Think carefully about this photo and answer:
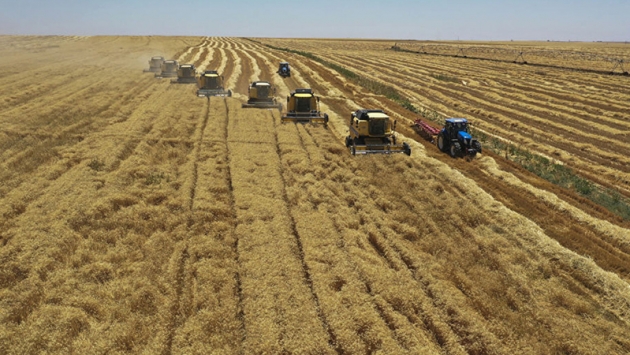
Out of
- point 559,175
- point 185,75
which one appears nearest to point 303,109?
point 559,175

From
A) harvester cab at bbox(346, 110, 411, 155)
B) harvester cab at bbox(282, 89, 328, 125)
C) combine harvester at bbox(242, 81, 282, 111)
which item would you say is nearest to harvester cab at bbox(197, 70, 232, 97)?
combine harvester at bbox(242, 81, 282, 111)

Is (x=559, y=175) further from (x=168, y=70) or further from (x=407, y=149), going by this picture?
(x=168, y=70)

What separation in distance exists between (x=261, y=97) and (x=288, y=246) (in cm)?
1794

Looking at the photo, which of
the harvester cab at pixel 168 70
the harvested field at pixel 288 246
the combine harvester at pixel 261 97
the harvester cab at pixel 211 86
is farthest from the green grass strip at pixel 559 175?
the harvester cab at pixel 168 70

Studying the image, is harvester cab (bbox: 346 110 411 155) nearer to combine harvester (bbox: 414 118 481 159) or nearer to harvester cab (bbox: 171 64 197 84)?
combine harvester (bbox: 414 118 481 159)

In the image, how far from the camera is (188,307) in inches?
303

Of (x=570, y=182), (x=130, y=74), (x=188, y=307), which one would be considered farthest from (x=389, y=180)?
(x=130, y=74)

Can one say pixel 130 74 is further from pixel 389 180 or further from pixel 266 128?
pixel 389 180

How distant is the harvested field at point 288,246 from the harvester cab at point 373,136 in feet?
1.85

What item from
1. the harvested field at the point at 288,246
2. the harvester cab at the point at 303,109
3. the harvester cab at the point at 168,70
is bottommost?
the harvested field at the point at 288,246

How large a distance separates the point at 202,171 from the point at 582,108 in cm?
3191

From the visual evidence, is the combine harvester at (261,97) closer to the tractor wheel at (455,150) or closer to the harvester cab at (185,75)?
the harvester cab at (185,75)

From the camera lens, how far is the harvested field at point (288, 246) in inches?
285

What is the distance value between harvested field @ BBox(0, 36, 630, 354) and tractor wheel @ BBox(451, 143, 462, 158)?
0.78 m
